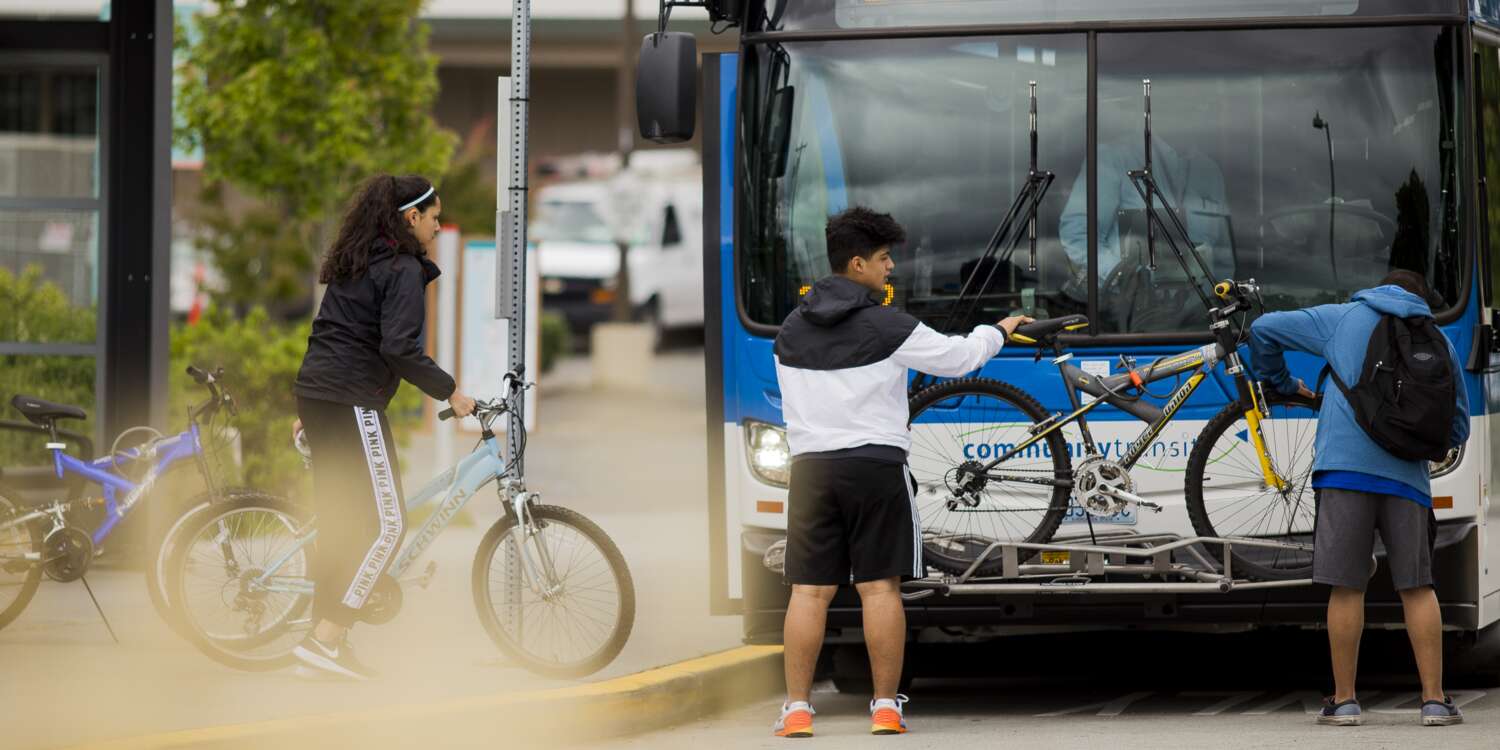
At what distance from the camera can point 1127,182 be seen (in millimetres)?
7859

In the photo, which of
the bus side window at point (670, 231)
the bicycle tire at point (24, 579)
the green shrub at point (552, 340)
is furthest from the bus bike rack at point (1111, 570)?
the bus side window at point (670, 231)

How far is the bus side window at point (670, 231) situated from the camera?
31.0 metres

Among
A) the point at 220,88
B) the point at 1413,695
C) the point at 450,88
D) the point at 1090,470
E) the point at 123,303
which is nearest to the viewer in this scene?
the point at 1090,470

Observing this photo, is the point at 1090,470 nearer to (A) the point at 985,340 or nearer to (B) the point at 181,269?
(A) the point at 985,340

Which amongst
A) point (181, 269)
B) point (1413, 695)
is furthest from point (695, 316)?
point (1413, 695)

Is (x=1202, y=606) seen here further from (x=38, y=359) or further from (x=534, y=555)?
(x=38, y=359)

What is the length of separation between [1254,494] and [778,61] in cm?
231

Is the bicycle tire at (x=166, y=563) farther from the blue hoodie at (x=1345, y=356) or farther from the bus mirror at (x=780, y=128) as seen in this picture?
the blue hoodie at (x=1345, y=356)

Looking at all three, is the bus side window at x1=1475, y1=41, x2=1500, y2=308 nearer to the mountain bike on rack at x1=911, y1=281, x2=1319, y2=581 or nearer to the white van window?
the mountain bike on rack at x1=911, y1=281, x2=1319, y2=581

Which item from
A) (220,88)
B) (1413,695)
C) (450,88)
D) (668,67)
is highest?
(450,88)

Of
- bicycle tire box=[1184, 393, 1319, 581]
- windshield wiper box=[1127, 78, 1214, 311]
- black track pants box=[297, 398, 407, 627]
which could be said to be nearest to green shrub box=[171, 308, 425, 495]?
black track pants box=[297, 398, 407, 627]

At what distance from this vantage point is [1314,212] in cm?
778

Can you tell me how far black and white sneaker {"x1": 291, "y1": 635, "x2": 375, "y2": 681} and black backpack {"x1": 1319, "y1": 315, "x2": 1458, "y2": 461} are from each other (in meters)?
3.66

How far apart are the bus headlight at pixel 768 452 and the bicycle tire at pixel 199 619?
5.63 ft
